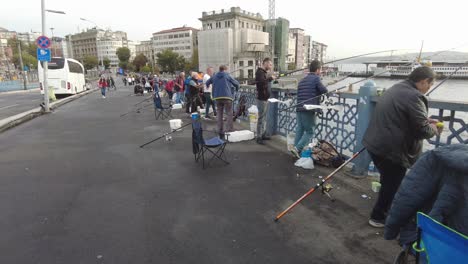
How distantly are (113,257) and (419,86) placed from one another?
340 cm

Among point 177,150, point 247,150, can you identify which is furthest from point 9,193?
point 247,150

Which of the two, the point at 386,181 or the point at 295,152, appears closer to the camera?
the point at 386,181

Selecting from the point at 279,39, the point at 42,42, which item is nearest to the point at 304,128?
the point at 42,42

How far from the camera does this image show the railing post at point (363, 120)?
171 inches

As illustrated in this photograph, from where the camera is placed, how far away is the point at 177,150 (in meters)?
6.58

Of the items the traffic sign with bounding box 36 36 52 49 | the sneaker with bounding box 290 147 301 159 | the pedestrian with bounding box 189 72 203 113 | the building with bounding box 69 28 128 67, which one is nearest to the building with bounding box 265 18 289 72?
the pedestrian with bounding box 189 72 203 113

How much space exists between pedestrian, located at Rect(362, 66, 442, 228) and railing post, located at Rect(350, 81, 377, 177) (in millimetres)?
1442

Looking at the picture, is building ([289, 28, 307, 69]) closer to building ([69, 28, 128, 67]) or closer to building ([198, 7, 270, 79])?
building ([198, 7, 270, 79])

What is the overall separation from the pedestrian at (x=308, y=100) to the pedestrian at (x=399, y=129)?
2104 millimetres

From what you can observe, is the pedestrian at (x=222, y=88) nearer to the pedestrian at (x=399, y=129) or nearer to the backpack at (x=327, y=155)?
the backpack at (x=327, y=155)

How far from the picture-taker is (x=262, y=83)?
256 inches

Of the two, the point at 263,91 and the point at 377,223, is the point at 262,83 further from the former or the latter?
the point at 377,223

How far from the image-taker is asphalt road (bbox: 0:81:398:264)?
2.85m

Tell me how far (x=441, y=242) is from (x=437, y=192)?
392 millimetres
